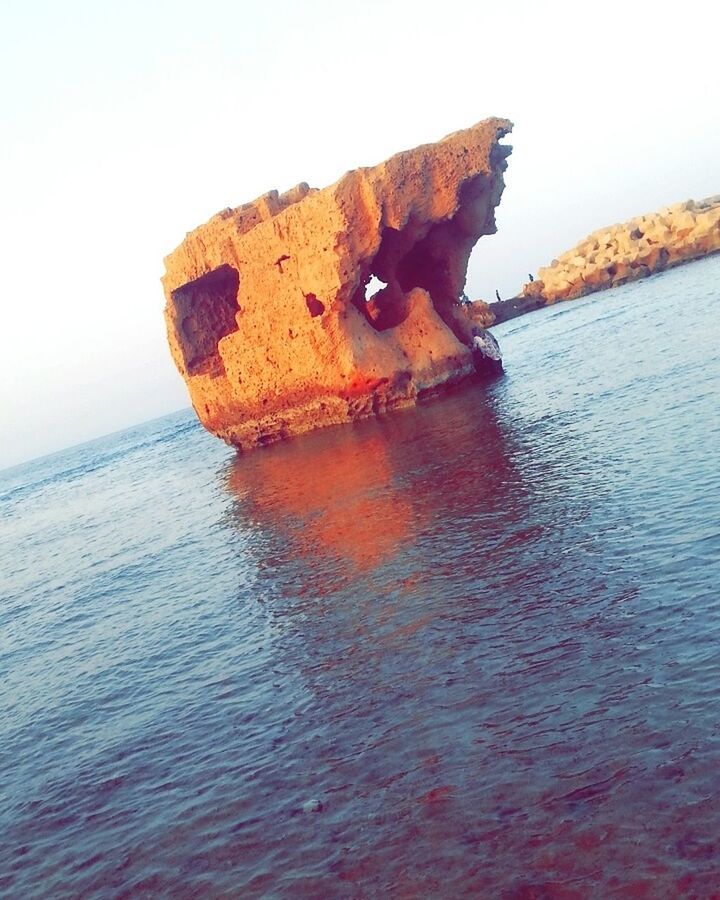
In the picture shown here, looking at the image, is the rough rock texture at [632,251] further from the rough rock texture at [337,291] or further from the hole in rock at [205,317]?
the hole in rock at [205,317]

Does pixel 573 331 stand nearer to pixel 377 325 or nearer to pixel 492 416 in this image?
pixel 377 325

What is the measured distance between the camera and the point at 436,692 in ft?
20.4

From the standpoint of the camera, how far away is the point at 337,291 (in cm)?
2366

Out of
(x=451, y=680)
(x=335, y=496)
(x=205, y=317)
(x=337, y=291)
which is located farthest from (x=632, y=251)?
(x=451, y=680)

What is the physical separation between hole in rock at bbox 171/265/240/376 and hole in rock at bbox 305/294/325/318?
4503mm

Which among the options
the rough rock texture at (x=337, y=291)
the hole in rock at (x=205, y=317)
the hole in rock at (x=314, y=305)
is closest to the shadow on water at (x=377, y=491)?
the rough rock texture at (x=337, y=291)

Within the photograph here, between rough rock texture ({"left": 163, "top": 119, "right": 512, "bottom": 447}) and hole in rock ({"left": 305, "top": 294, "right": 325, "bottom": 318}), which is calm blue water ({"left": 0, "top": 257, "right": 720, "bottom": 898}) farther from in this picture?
hole in rock ({"left": 305, "top": 294, "right": 325, "bottom": 318})

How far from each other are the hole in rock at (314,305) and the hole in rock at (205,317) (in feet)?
14.8

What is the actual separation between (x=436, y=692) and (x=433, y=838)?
5.70 ft

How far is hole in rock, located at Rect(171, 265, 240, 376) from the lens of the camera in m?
28.7

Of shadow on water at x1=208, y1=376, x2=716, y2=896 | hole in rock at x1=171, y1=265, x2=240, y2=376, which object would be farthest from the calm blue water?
hole in rock at x1=171, y1=265, x2=240, y2=376

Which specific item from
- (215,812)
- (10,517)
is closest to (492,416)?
(215,812)

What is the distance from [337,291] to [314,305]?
1.73 meters

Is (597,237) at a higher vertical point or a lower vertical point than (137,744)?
higher
